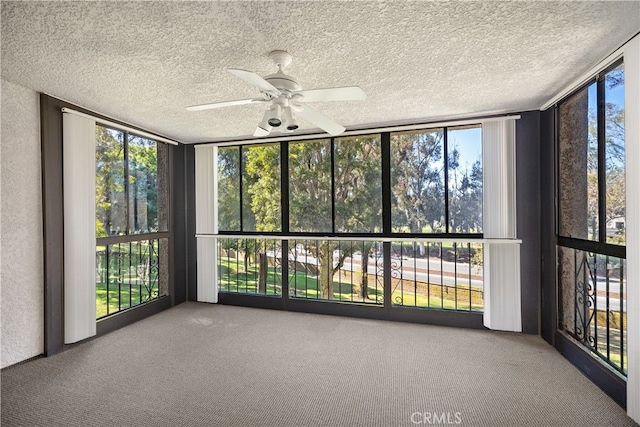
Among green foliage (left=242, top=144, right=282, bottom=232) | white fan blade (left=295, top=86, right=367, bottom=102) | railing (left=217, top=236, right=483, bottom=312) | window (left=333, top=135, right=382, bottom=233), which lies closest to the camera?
white fan blade (left=295, top=86, right=367, bottom=102)

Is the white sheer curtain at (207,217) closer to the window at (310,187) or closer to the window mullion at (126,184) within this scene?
the window mullion at (126,184)

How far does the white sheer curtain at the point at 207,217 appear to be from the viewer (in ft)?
14.7

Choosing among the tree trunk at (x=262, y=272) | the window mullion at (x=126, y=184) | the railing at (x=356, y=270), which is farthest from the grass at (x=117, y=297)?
the tree trunk at (x=262, y=272)

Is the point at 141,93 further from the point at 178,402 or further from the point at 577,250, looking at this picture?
the point at 577,250

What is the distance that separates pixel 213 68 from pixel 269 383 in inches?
93.5

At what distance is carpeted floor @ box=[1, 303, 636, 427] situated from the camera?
2006 mm

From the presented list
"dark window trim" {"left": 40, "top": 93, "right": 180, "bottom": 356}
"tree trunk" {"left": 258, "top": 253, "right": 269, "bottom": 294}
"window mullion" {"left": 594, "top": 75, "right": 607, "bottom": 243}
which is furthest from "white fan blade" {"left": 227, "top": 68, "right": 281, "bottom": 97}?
"tree trunk" {"left": 258, "top": 253, "right": 269, "bottom": 294}

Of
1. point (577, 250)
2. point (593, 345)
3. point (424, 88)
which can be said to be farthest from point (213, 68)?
point (593, 345)

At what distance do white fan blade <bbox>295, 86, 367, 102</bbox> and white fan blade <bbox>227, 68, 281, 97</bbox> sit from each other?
169 mm

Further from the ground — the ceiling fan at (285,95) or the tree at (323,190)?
the ceiling fan at (285,95)

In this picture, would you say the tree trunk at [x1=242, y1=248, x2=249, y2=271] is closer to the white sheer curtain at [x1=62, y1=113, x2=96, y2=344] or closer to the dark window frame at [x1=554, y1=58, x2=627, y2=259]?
the white sheer curtain at [x1=62, y1=113, x2=96, y2=344]

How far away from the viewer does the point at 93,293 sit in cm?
316

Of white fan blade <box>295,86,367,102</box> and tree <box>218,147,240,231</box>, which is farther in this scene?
tree <box>218,147,240,231</box>

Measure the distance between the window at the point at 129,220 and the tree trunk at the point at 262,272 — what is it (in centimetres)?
128
